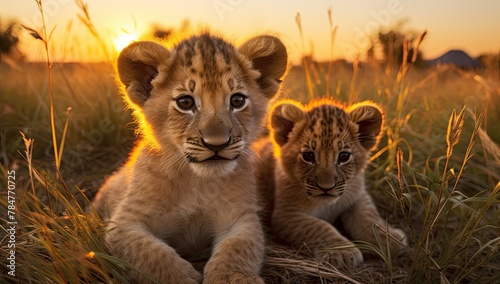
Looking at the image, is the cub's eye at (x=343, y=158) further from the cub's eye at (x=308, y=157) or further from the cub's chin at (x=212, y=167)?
the cub's chin at (x=212, y=167)

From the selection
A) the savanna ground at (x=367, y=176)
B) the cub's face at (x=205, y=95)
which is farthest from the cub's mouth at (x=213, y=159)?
the savanna ground at (x=367, y=176)

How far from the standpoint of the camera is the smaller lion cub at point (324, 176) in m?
4.10

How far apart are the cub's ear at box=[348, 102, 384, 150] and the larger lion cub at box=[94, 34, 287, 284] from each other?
2.93 ft

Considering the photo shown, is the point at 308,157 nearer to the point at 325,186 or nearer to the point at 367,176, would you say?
the point at 325,186

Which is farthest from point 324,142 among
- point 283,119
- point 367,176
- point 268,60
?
point 367,176

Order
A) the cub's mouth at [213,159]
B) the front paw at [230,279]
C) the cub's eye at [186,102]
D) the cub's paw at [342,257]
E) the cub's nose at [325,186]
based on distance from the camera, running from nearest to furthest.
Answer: the front paw at [230,279] < the cub's mouth at [213,159] < the cub's eye at [186,102] < the cub's paw at [342,257] < the cub's nose at [325,186]

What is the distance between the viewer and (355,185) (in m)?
4.62

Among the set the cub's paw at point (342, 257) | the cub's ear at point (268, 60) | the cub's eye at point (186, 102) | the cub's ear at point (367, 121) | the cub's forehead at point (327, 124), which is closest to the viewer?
the cub's eye at point (186, 102)

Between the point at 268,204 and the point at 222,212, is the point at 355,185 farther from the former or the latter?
the point at 222,212

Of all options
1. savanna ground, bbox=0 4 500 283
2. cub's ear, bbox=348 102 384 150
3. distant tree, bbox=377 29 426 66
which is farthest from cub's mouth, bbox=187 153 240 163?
distant tree, bbox=377 29 426 66

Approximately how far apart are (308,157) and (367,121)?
0.65 m

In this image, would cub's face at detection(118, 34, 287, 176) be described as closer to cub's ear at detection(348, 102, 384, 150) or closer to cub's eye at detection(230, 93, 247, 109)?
cub's eye at detection(230, 93, 247, 109)

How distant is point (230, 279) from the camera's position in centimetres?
308

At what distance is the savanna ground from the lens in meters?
3.12
